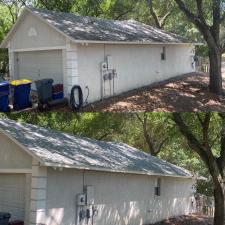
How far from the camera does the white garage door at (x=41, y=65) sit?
1647cm

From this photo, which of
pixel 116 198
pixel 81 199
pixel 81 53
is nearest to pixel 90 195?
pixel 81 199

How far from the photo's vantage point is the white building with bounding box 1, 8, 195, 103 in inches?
629

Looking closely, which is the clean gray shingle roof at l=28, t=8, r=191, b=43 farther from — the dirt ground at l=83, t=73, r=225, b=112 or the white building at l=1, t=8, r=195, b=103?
the dirt ground at l=83, t=73, r=225, b=112

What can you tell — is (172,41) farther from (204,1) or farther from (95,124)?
(95,124)

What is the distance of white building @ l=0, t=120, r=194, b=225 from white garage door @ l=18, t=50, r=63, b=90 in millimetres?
3078

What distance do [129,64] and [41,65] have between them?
442 centimetres

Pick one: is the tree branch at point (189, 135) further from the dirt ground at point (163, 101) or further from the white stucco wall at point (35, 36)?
the white stucco wall at point (35, 36)

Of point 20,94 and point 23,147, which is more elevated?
point 20,94

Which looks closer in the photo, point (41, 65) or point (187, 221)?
point (41, 65)

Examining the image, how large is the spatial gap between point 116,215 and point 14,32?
9690 mm

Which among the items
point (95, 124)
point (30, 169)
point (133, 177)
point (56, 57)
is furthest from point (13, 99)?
point (95, 124)

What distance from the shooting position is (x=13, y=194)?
38.4 ft

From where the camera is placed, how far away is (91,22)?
780 inches

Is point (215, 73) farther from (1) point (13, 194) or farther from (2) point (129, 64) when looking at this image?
(1) point (13, 194)
